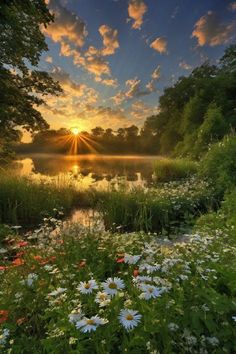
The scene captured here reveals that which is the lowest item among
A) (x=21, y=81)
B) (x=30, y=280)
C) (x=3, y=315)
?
(x=3, y=315)

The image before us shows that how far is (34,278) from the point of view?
122 inches

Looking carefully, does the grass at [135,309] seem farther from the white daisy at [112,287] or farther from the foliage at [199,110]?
the foliage at [199,110]

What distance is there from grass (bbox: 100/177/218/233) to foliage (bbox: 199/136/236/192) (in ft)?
2.17

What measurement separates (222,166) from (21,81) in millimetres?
9667

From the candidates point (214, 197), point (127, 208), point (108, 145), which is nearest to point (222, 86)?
point (214, 197)

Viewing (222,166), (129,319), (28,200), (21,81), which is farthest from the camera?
(21,81)

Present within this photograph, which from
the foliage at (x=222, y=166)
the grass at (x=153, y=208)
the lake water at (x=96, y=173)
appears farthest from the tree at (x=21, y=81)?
the foliage at (x=222, y=166)

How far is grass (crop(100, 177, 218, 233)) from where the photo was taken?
9125 mm

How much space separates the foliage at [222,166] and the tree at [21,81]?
7.55 meters

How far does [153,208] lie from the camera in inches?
379

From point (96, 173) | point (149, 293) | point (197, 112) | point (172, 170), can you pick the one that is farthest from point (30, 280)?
point (197, 112)

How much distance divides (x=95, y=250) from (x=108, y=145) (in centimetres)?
9063

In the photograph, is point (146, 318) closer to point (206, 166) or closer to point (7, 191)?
point (7, 191)

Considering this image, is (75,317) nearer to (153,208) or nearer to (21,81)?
(153,208)
